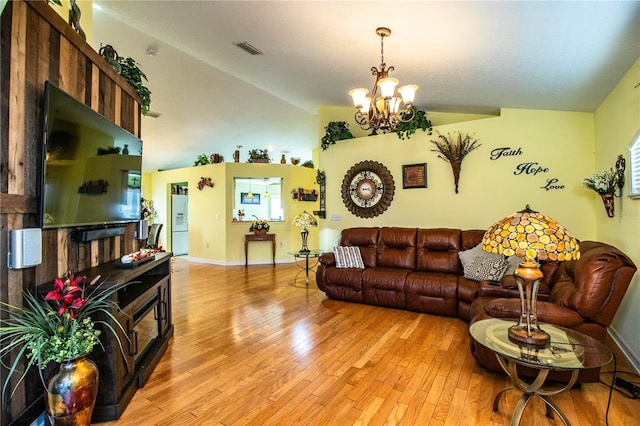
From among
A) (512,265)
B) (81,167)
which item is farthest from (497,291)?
(81,167)

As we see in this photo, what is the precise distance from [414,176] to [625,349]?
2.99 metres

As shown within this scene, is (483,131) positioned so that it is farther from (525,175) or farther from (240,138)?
(240,138)

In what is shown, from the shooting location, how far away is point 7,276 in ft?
4.80

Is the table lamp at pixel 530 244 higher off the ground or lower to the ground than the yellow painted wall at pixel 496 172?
lower

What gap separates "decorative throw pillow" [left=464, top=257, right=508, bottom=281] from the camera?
11.1 ft

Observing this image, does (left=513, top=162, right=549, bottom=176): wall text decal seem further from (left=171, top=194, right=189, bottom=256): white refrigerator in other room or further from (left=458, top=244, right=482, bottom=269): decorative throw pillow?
(left=171, top=194, right=189, bottom=256): white refrigerator in other room

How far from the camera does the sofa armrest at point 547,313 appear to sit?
207 cm

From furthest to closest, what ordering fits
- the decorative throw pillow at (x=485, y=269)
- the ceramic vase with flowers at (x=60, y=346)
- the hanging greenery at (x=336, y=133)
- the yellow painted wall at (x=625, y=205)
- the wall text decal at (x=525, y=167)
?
the hanging greenery at (x=336, y=133) → the wall text decal at (x=525, y=167) → the decorative throw pillow at (x=485, y=269) → the yellow painted wall at (x=625, y=205) → the ceramic vase with flowers at (x=60, y=346)

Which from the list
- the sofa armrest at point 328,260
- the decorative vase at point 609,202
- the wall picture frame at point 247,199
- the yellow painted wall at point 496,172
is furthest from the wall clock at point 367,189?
the wall picture frame at point 247,199

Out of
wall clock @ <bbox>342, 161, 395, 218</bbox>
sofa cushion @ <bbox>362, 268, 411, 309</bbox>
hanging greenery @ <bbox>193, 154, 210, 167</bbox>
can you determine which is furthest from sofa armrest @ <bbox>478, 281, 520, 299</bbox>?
hanging greenery @ <bbox>193, 154, 210, 167</bbox>

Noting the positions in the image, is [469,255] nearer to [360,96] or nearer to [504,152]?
[504,152]

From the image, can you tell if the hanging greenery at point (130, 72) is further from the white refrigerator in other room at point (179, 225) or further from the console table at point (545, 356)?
the white refrigerator in other room at point (179, 225)

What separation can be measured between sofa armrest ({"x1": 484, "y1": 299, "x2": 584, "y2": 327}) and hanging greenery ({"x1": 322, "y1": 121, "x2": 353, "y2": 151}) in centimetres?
381

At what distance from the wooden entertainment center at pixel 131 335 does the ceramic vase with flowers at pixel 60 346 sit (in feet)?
0.70
